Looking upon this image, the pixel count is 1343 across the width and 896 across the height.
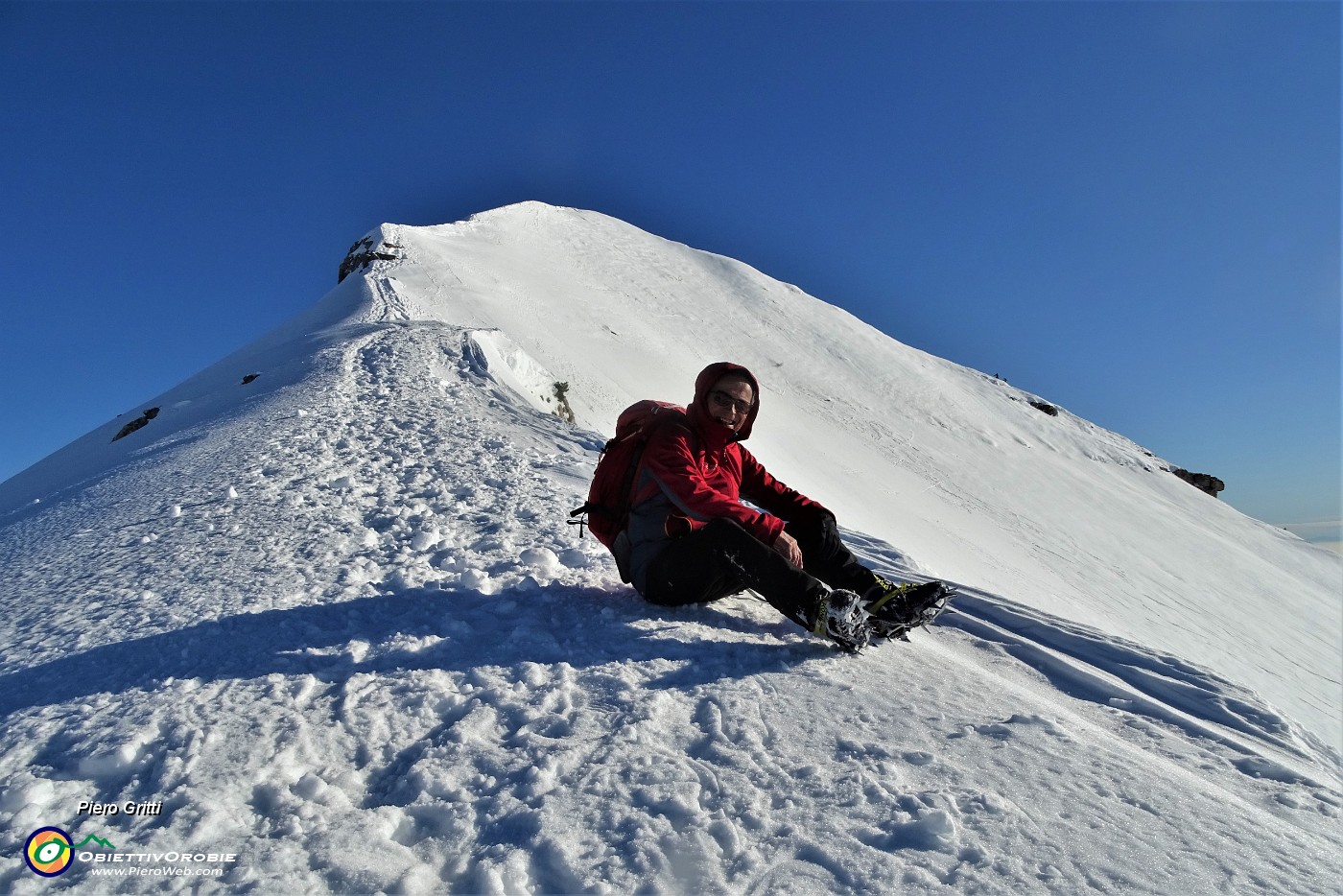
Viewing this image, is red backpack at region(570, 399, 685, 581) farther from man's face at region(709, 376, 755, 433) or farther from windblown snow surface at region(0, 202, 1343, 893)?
windblown snow surface at region(0, 202, 1343, 893)

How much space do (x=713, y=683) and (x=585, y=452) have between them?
3.93 m

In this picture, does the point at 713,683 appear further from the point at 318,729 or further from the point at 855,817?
the point at 318,729

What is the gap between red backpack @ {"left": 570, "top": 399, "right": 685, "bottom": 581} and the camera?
3.34m

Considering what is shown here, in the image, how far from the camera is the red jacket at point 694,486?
121 inches

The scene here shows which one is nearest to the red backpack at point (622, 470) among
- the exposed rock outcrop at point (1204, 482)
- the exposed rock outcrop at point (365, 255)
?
the exposed rock outcrop at point (365, 255)

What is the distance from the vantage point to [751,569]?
290 centimetres

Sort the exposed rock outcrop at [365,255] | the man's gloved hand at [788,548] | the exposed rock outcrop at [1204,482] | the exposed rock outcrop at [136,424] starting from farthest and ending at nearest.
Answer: the exposed rock outcrop at [1204,482] < the exposed rock outcrop at [365,255] < the exposed rock outcrop at [136,424] < the man's gloved hand at [788,548]

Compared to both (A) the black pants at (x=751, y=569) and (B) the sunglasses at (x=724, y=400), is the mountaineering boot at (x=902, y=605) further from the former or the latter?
(B) the sunglasses at (x=724, y=400)

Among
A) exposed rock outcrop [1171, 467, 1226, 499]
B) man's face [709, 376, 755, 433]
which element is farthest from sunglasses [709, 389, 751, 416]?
exposed rock outcrop [1171, 467, 1226, 499]

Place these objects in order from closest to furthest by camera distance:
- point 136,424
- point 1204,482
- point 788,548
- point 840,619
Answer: point 840,619
point 788,548
point 136,424
point 1204,482

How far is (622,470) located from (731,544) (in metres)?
0.73

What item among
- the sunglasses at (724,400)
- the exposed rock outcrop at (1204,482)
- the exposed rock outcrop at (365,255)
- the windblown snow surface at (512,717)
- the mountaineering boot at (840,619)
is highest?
the exposed rock outcrop at (1204,482)

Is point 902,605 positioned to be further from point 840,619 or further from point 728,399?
point 728,399

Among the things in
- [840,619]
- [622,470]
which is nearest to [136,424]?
[622,470]
